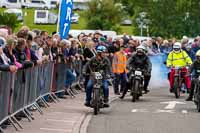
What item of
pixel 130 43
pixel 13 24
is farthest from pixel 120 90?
pixel 13 24

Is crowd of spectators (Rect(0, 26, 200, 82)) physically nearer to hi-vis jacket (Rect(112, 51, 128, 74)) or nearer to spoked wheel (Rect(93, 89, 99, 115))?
hi-vis jacket (Rect(112, 51, 128, 74))

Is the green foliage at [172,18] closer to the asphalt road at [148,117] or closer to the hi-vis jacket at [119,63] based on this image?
the hi-vis jacket at [119,63]

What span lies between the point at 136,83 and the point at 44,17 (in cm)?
6503

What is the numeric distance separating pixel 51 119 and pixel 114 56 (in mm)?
10669

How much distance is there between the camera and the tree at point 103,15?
241 feet

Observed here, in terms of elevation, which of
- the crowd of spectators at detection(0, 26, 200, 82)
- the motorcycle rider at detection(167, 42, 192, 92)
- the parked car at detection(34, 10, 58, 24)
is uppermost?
the crowd of spectators at detection(0, 26, 200, 82)

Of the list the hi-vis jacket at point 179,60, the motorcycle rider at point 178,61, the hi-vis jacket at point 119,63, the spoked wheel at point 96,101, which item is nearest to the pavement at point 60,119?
the spoked wheel at point 96,101

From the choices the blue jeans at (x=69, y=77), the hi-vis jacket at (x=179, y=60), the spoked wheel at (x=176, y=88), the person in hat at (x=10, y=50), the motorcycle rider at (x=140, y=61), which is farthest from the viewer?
the hi-vis jacket at (x=179, y=60)

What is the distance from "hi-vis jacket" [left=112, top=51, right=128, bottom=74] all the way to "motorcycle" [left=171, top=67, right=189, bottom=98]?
181cm

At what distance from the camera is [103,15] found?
75.6m

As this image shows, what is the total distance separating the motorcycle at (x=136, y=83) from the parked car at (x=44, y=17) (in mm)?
63440

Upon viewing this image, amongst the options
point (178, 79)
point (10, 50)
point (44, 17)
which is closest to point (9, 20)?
point (178, 79)

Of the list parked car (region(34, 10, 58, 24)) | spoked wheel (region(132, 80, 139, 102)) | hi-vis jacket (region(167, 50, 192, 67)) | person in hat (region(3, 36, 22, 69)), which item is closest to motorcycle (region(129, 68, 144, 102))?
spoked wheel (region(132, 80, 139, 102))

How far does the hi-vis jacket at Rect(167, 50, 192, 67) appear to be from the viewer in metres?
26.5
